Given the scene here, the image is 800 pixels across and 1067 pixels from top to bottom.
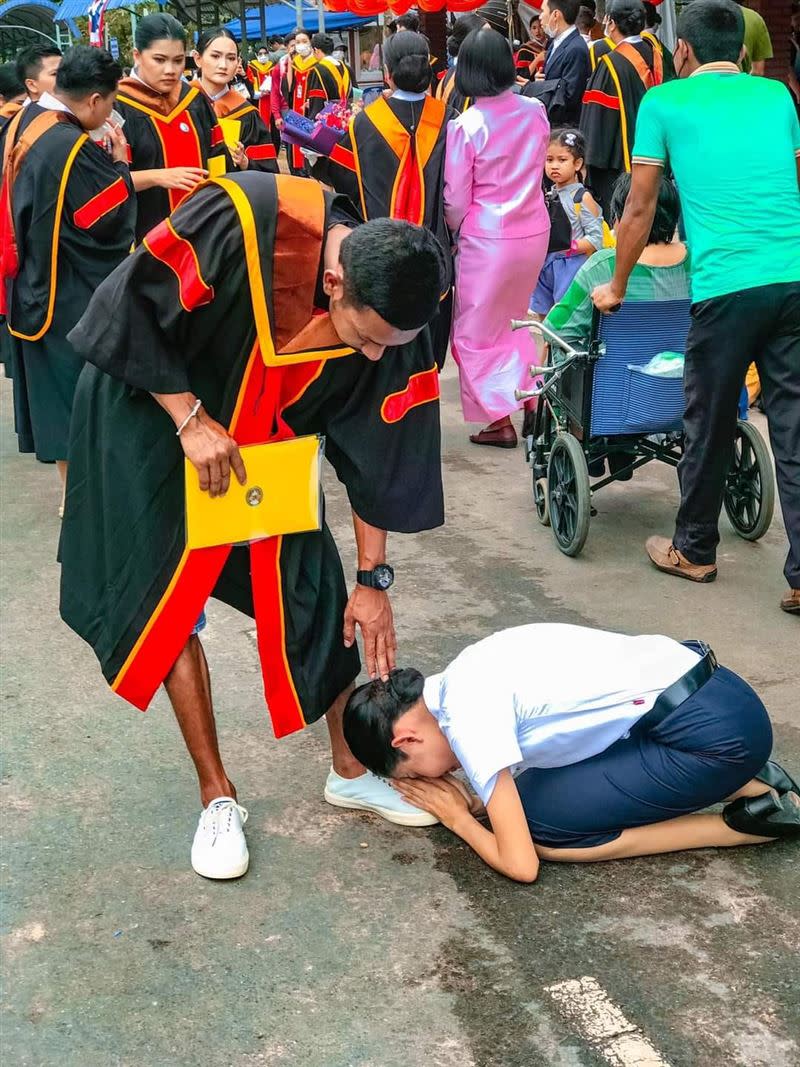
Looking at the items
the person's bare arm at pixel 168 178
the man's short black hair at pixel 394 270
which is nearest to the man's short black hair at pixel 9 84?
the person's bare arm at pixel 168 178

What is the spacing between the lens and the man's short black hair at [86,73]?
4984 mm

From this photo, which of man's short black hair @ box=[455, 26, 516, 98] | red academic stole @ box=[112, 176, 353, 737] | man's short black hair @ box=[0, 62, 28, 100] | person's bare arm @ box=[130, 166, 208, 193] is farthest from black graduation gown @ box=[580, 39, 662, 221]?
red academic stole @ box=[112, 176, 353, 737]

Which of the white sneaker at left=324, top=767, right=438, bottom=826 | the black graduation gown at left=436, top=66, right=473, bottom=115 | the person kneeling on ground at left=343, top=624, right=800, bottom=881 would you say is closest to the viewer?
the person kneeling on ground at left=343, top=624, right=800, bottom=881

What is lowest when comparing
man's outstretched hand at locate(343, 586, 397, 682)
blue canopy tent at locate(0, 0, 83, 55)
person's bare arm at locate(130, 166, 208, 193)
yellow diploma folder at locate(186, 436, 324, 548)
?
blue canopy tent at locate(0, 0, 83, 55)

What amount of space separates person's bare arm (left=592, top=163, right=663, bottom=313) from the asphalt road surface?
1.22 metres

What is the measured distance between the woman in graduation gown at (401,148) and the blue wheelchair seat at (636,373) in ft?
4.44

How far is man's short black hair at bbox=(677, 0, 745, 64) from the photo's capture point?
13.3 ft

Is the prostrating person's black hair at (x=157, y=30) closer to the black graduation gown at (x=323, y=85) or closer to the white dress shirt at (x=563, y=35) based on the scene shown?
the white dress shirt at (x=563, y=35)

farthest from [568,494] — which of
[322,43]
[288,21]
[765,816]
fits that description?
[288,21]

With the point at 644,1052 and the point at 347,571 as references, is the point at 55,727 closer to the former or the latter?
the point at 347,571

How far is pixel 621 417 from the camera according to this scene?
4664 mm

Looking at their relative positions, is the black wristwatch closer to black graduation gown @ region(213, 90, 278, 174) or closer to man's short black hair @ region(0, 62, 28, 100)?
black graduation gown @ region(213, 90, 278, 174)

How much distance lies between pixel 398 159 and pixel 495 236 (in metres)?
0.56

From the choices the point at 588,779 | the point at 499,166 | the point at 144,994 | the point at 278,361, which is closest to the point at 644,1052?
the point at 588,779
